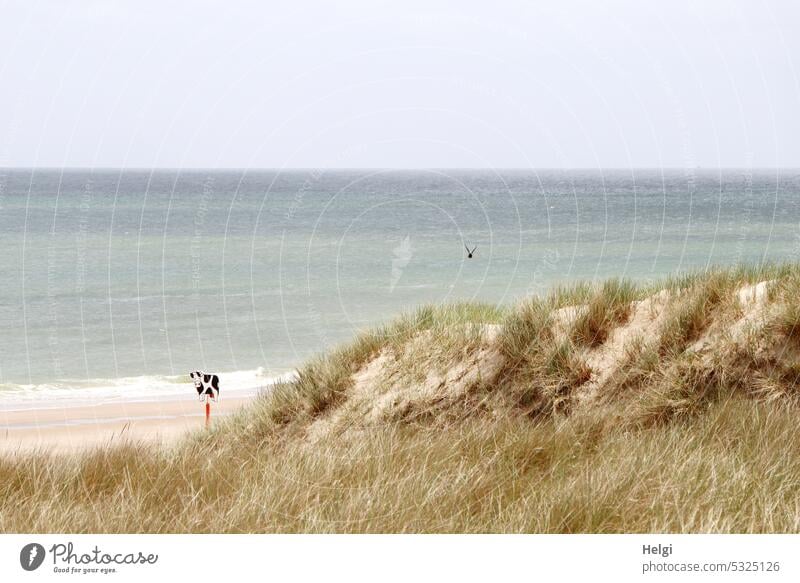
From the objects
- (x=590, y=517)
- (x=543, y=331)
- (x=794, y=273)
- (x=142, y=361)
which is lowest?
(x=142, y=361)

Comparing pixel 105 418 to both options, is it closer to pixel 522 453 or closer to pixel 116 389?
pixel 116 389

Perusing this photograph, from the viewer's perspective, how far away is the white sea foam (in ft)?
32.2

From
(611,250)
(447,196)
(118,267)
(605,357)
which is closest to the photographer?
(605,357)

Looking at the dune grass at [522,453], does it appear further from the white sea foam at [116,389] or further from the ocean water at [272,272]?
the white sea foam at [116,389]

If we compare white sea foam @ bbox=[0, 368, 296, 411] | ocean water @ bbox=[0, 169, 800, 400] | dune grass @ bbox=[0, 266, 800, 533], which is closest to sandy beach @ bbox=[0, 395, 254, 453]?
white sea foam @ bbox=[0, 368, 296, 411]

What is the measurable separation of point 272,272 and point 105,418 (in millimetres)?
16835

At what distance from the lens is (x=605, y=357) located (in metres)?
5.53

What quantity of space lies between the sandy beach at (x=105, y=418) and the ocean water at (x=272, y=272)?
0.84m

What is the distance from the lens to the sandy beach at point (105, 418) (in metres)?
7.97

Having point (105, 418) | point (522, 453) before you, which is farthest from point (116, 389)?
point (522, 453)

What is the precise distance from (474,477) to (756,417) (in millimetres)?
1588

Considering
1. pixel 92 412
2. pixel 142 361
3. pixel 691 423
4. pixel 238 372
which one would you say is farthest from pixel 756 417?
pixel 142 361

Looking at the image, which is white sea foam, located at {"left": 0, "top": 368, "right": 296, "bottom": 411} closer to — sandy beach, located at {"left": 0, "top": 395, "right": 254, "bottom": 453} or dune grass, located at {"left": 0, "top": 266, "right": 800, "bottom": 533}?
sandy beach, located at {"left": 0, "top": 395, "right": 254, "bottom": 453}
